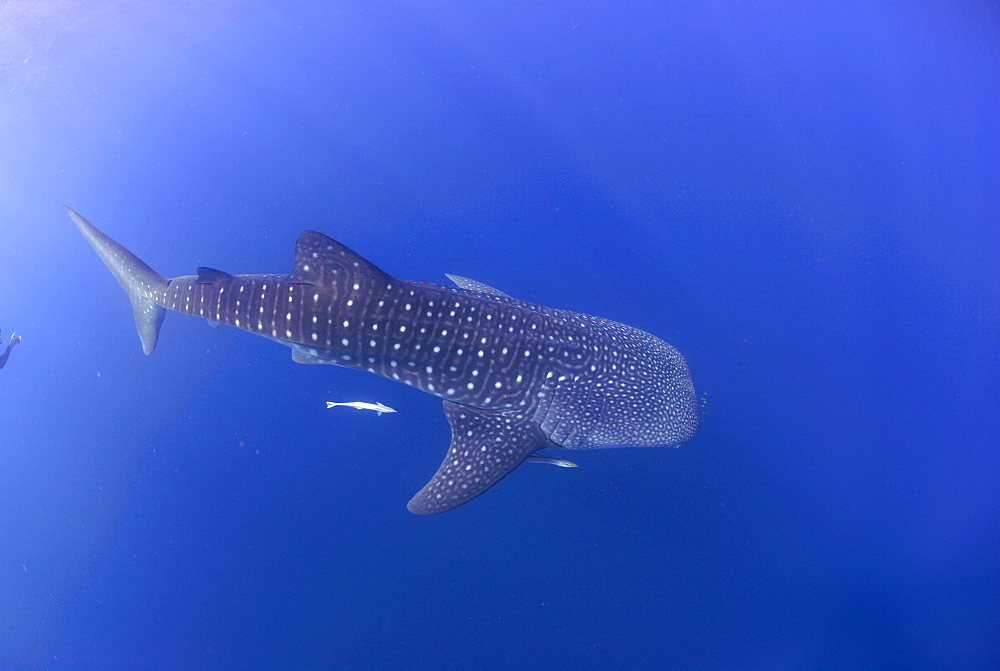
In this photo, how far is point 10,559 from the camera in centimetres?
559

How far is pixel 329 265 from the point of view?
9.71 ft

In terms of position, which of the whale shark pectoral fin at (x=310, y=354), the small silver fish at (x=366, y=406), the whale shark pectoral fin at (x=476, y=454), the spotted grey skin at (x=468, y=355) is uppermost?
the spotted grey skin at (x=468, y=355)

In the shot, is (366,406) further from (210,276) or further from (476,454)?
(210,276)

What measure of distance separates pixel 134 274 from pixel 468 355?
2.74 meters

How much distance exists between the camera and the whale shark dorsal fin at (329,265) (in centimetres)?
294

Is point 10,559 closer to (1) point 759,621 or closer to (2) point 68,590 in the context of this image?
(2) point 68,590

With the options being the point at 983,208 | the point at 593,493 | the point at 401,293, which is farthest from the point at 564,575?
the point at 983,208

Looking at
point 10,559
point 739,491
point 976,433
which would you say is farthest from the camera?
point 10,559

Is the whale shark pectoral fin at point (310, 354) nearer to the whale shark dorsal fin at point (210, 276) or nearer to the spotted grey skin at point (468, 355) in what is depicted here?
the spotted grey skin at point (468, 355)

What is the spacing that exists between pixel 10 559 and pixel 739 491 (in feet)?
26.0

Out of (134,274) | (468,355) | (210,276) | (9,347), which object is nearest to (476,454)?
(468,355)

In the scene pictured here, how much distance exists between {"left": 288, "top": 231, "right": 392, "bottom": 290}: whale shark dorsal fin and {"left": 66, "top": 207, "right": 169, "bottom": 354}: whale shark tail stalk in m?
1.35

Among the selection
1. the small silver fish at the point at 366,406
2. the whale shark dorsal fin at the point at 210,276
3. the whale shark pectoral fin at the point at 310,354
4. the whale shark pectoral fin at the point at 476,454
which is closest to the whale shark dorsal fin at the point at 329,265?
the whale shark pectoral fin at the point at 310,354

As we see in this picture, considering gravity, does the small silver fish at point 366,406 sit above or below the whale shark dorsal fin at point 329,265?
below
